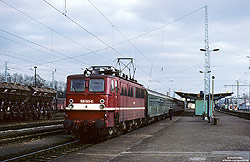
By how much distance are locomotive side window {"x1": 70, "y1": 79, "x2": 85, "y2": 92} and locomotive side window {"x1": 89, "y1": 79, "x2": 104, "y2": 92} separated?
404 mm

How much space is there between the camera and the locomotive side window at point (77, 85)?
53.8 ft

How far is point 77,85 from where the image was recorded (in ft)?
54.3

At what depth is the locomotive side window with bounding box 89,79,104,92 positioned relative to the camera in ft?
53.0

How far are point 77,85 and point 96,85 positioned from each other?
0.98 metres

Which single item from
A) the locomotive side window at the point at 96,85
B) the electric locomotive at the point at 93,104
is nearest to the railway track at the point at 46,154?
the electric locomotive at the point at 93,104

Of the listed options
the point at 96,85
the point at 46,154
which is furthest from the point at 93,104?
the point at 46,154

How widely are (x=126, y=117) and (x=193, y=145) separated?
6214mm

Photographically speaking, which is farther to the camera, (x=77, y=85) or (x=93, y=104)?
(x=77, y=85)

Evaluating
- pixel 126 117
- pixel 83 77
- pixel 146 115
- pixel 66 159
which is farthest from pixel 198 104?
pixel 66 159

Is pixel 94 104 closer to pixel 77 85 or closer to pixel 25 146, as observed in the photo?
pixel 77 85

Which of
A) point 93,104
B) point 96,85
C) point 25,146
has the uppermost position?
point 96,85

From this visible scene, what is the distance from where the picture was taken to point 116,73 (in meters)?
18.3

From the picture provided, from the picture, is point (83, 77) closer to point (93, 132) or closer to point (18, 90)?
point (93, 132)

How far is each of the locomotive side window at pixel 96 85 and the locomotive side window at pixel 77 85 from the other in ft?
1.33
